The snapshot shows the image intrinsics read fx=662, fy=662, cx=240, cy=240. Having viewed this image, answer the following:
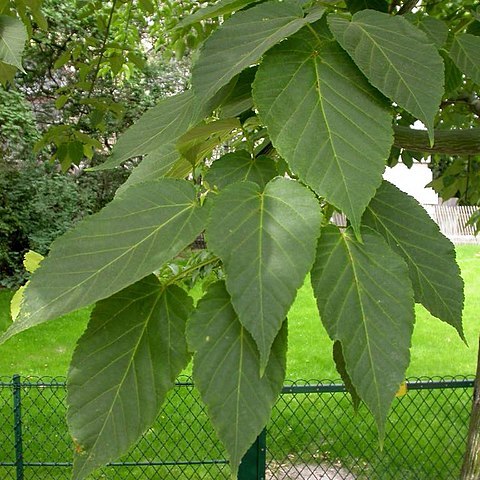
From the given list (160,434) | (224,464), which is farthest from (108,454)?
(160,434)

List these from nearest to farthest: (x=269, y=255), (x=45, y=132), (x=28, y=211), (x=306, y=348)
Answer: (x=269, y=255), (x=306, y=348), (x=45, y=132), (x=28, y=211)

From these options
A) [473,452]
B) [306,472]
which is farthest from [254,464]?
[473,452]

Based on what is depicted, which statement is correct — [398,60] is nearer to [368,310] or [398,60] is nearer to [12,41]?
[368,310]

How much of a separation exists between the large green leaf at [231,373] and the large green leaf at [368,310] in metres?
0.04

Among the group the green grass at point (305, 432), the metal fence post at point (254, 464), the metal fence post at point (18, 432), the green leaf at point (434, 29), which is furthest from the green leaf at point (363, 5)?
the metal fence post at point (18, 432)

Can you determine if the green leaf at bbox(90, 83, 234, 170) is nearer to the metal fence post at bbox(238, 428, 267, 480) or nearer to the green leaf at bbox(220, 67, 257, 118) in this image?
the green leaf at bbox(220, 67, 257, 118)

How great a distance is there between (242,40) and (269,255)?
18 cm

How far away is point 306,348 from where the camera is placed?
557 centimetres

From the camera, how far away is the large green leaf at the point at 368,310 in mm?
424

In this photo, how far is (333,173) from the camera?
0.45m

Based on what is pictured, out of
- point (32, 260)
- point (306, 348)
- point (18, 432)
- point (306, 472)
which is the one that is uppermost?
point (32, 260)

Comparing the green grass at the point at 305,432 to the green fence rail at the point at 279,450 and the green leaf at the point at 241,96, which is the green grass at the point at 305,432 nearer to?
the green fence rail at the point at 279,450

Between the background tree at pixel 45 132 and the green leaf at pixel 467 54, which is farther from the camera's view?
the background tree at pixel 45 132

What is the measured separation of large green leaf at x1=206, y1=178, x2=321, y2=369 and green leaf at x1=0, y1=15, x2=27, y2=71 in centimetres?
67
